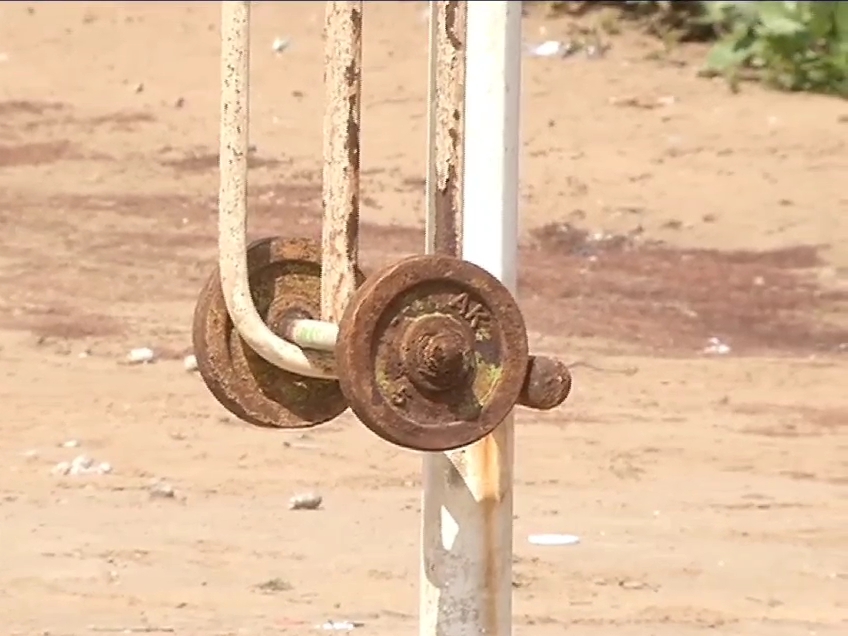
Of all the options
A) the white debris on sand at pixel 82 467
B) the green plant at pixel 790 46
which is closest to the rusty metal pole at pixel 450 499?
the white debris on sand at pixel 82 467

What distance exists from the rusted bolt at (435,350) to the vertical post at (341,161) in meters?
0.15

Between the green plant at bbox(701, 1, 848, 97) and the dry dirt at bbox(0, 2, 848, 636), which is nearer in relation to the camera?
the dry dirt at bbox(0, 2, 848, 636)

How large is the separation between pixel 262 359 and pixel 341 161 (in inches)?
12.2

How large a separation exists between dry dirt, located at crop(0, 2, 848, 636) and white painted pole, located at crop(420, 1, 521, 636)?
1.06 m

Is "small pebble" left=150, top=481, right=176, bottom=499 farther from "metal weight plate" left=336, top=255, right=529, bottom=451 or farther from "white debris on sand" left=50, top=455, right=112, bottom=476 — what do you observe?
"metal weight plate" left=336, top=255, right=529, bottom=451

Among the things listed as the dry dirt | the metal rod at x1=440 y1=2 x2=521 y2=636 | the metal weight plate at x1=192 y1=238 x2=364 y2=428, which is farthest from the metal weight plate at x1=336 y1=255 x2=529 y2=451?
the dry dirt

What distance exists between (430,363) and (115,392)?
3233 mm

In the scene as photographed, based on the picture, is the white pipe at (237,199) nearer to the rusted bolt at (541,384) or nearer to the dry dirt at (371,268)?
the rusted bolt at (541,384)

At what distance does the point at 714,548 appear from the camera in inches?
175

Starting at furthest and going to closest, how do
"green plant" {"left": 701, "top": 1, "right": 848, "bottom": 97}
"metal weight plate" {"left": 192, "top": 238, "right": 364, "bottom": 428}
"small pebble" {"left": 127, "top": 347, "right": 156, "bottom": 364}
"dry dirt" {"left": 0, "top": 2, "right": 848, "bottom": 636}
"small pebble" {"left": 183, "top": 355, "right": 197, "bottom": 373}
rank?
1. "green plant" {"left": 701, "top": 1, "right": 848, "bottom": 97}
2. "small pebble" {"left": 127, "top": 347, "right": 156, "bottom": 364}
3. "small pebble" {"left": 183, "top": 355, "right": 197, "bottom": 373}
4. "dry dirt" {"left": 0, "top": 2, "right": 848, "bottom": 636}
5. "metal weight plate" {"left": 192, "top": 238, "right": 364, "bottom": 428}

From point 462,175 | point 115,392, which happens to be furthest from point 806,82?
point 462,175

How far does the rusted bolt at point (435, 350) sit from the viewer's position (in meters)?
2.56

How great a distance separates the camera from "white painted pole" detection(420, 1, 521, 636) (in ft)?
8.65

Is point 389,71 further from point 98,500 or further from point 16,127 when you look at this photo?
point 98,500
